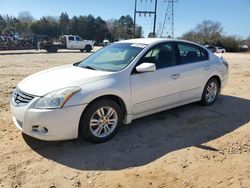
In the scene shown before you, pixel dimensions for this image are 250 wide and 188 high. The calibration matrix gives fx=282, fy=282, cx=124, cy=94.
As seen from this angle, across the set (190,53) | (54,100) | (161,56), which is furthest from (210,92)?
(54,100)

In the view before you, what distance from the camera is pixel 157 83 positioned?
491 cm

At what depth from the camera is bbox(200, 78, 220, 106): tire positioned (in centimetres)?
620

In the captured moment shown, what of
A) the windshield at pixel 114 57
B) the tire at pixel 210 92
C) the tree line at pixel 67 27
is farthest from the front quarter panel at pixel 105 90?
the tree line at pixel 67 27

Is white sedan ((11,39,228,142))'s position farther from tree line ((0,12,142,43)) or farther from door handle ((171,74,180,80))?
tree line ((0,12,142,43))

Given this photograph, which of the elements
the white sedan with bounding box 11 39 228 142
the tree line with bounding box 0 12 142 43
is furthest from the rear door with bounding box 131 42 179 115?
the tree line with bounding box 0 12 142 43

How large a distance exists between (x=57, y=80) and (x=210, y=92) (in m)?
3.62

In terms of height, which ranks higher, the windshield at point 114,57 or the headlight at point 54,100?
the windshield at point 114,57

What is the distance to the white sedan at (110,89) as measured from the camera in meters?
3.89

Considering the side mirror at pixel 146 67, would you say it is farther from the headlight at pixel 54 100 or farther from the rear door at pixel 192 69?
the headlight at pixel 54 100

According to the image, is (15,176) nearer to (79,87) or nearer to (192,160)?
(79,87)

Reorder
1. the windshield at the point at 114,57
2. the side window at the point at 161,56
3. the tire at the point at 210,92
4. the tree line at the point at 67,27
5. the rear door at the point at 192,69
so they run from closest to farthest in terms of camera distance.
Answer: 1. the windshield at the point at 114,57
2. the side window at the point at 161,56
3. the rear door at the point at 192,69
4. the tire at the point at 210,92
5. the tree line at the point at 67,27

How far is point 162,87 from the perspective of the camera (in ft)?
16.5

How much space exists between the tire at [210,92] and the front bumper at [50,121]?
127 inches

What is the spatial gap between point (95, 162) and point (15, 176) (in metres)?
1.00
